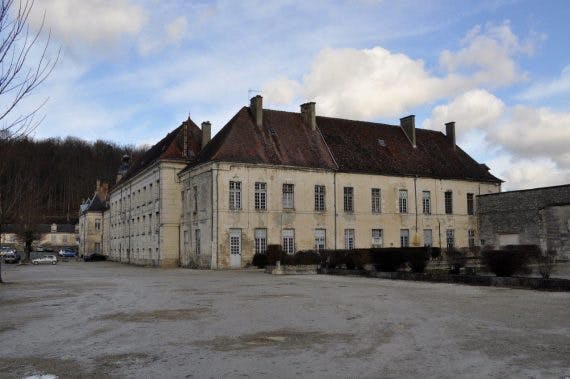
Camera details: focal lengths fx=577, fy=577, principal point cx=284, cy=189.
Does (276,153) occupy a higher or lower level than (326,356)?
higher

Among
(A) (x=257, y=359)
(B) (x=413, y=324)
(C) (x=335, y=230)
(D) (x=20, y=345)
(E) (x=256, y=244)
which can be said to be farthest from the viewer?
(C) (x=335, y=230)

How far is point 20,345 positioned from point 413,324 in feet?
20.8

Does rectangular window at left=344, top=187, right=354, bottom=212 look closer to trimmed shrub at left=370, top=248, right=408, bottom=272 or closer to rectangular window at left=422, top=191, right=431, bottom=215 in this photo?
rectangular window at left=422, top=191, right=431, bottom=215

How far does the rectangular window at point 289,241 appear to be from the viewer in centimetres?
3459

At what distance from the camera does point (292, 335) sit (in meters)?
9.03

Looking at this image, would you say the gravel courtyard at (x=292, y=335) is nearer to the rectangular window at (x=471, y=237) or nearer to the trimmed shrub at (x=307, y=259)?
the trimmed shrub at (x=307, y=259)

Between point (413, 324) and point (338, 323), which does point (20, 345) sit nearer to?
point (338, 323)

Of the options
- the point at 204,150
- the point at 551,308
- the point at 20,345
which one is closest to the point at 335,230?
the point at 204,150

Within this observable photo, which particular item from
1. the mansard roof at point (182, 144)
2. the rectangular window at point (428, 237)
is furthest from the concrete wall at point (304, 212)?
the mansard roof at point (182, 144)

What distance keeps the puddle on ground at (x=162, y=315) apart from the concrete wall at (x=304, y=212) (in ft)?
65.9

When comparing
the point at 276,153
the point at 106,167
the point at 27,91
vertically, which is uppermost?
the point at 106,167

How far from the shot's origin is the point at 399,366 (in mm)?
6785

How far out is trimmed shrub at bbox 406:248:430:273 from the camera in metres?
23.5

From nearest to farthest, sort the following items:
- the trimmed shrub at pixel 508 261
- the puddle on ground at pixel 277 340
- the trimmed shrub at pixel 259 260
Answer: the puddle on ground at pixel 277 340, the trimmed shrub at pixel 508 261, the trimmed shrub at pixel 259 260
